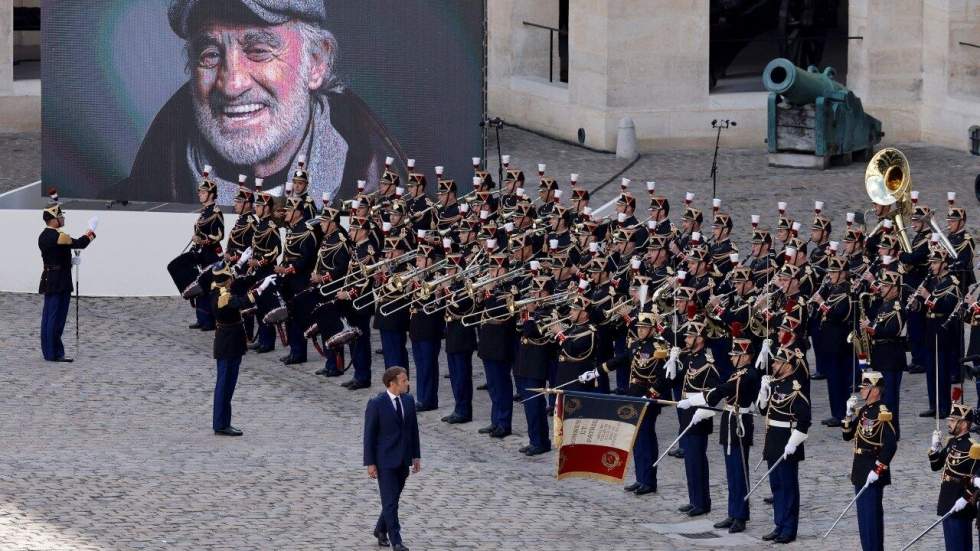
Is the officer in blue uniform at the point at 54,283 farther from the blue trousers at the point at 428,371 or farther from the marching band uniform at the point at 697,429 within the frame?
the marching band uniform at the point at 697,429

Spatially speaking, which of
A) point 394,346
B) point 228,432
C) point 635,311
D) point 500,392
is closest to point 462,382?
point 500,392

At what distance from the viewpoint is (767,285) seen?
70.5 ft

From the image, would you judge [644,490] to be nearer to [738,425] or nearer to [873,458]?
[738,425]

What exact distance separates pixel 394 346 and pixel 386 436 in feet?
18.6

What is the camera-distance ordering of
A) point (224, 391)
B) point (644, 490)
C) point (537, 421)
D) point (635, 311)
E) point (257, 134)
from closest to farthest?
point (644, 490)
point (537, 421)
point (224, 391)
point (635, 311)
point (257, 134)

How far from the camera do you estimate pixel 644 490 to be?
63.4 feet

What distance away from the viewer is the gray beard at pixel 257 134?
2767cm

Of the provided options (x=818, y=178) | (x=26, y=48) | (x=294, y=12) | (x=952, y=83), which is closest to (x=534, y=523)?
(x=294, y=12)

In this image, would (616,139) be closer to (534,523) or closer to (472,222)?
(472,222)

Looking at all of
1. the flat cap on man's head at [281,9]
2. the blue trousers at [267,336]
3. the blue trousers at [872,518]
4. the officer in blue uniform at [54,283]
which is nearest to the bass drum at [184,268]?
the blue trousers at [267,336]

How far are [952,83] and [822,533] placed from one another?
16.4 metres

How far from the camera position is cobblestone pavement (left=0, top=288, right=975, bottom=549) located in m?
17.6

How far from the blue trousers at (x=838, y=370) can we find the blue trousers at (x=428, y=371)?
147 inches

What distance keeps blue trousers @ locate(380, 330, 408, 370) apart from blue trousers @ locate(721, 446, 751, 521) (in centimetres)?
524
